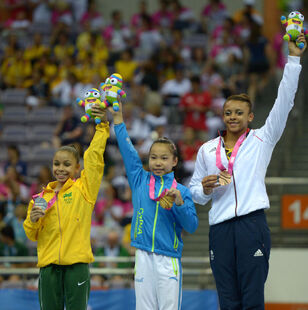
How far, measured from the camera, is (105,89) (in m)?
6.48

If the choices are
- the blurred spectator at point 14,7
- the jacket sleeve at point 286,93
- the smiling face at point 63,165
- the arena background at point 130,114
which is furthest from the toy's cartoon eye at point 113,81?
the blurred spectator at point 14,7

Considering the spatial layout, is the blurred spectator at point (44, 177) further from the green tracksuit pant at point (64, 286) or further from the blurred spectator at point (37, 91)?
the green tracksuit pant at point (64, 286)

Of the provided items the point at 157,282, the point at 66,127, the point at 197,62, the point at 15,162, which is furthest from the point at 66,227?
the point at 197,62

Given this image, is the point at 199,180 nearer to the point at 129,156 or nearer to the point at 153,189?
the point at 153,189

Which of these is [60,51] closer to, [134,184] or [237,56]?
[237,56]

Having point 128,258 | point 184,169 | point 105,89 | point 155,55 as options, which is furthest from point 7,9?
point 105,89

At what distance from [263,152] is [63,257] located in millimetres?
1790

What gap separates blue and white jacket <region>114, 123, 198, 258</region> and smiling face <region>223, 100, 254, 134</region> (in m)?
0.65

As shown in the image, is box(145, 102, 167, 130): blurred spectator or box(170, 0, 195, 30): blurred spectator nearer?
box(145, 102, 167, 130): blurred spectator

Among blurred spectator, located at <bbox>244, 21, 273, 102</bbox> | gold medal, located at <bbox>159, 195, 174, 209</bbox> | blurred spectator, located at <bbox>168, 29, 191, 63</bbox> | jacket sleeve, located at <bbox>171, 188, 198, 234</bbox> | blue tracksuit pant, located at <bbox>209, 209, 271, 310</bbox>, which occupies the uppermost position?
blurred spectator, located at <bbox>168, 29, 191, 63</bbox>

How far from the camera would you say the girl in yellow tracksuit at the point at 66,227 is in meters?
6.21

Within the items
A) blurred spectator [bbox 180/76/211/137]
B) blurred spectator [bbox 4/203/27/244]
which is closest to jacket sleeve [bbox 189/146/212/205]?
blurred spectator [bbox 4/203/27/244]

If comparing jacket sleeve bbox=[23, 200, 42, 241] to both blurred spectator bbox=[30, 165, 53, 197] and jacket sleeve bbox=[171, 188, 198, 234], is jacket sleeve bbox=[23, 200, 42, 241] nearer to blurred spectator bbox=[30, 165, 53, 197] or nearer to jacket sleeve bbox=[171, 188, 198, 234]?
jacket sleeve bbox=[171, 188, 198, 234]

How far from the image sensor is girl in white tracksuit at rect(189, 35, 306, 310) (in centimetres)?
581
